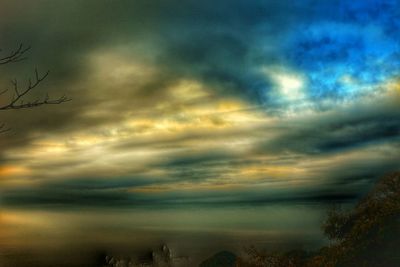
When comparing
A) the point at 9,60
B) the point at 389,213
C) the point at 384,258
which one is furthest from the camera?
the point at 389,213

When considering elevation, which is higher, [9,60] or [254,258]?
[9,60]

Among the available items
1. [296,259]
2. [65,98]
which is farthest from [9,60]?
[296,259]

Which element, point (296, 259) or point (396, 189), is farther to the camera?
point (296, 259)

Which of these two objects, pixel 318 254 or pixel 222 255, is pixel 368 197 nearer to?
pixel 318 254

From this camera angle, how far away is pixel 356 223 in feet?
80.3

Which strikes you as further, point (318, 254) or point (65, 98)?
point (318, 254)

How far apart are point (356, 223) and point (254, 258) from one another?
5.19 metres

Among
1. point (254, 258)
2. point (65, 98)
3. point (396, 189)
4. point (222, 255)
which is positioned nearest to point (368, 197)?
point (396, 189)

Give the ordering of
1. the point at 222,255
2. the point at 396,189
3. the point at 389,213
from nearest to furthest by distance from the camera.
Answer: the point at 389,213, the point at 396,189, the point at 222,255

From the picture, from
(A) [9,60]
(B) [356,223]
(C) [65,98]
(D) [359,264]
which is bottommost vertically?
(D) [359,264]

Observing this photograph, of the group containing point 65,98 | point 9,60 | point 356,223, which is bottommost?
point 356,223

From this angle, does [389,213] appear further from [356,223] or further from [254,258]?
[254,258]

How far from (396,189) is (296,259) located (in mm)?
5714

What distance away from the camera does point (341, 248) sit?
79.0 ft
